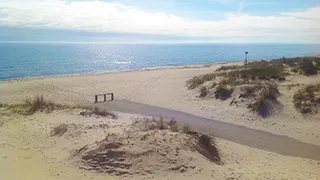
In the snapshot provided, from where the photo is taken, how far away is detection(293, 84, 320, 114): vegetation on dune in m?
17.5

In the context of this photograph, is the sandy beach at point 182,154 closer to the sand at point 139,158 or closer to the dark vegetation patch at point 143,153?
the sand at point 139,158

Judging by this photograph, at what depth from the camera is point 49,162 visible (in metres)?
10.4

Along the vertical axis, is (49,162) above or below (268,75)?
below

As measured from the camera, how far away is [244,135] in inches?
585

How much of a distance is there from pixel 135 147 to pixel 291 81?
17.6m

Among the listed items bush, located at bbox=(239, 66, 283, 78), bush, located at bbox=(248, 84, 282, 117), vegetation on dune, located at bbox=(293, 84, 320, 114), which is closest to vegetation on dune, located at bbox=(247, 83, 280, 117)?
bush, located at bbox=(248, 84, 282, 117)

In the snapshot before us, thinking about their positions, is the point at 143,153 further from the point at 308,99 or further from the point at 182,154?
the point at 308,99

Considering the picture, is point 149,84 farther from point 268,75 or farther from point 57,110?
point 57,110

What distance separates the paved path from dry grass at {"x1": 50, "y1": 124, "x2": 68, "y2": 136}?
6219 millimetres

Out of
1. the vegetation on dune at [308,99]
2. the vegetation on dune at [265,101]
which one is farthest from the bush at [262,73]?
the vegetation on dune at [308,99]

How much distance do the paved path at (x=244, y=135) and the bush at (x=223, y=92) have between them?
3541 millimetres

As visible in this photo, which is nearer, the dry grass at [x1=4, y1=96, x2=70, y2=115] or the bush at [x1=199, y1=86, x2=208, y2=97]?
the dry grass at [x1=4, y1=96, x2=70, y2=115]

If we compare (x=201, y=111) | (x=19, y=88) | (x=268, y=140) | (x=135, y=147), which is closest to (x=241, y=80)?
(x=201, y=111)

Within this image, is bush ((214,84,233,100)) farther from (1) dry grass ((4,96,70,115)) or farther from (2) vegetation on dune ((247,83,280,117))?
(1) dry grass ((4,96,70,115))
